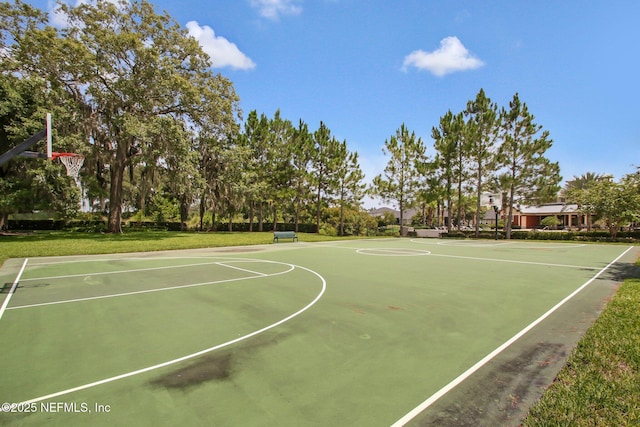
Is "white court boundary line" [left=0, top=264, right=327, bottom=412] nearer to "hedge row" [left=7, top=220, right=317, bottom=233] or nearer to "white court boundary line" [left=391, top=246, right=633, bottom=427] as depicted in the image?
"white court boundary line" [left=391, top=246, right=633, bottom=427]

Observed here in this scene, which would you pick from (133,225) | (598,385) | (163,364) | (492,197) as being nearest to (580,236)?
(492,197)

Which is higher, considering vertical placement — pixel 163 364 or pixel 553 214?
pixel 553 214

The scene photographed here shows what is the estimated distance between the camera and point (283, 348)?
4.49 meters

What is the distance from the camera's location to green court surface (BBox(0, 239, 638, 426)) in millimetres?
3070

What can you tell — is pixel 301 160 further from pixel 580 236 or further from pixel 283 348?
pixel 283 348

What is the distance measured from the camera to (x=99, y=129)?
2281 centimetres

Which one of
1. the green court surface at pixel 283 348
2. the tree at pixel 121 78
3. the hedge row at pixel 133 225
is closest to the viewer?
the green court surface at pixel 283 348

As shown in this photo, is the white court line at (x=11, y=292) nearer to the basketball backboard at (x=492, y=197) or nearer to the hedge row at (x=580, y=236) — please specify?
the hedge row at (x=580, y=236)

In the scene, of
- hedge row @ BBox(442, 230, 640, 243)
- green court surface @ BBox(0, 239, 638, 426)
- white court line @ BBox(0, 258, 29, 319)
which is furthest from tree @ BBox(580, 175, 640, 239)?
white court line @ BBox(0, 258, 29, 319)

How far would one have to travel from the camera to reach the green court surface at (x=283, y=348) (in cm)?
307

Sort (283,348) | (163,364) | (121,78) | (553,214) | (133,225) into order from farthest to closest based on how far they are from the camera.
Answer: (553,214)
(133,225)
(121,78)
(283,348)
(163,364)

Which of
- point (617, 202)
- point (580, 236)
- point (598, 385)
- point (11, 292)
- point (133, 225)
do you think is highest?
point (617, 202)

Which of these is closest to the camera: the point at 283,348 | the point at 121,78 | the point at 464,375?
the point at 464,375

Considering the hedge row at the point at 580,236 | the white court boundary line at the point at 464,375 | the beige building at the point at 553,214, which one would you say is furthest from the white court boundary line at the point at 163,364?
the beige building at the point at 553,214
